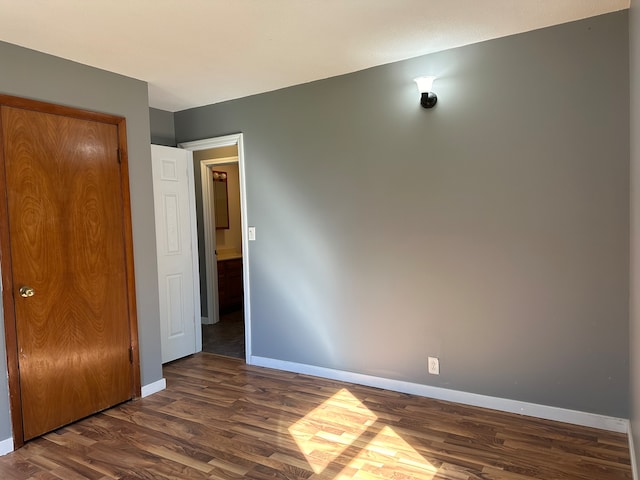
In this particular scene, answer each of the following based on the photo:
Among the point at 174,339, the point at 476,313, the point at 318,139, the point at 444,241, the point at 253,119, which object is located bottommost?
the point at 174,339

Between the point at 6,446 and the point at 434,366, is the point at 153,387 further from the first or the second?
the point at 434,366

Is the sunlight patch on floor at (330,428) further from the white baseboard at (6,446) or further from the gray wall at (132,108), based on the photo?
the white baseboard at (6,446)

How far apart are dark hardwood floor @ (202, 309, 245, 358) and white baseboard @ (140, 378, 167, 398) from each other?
87cm

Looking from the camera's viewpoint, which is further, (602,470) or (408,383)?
(408,383)

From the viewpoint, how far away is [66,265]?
285 cm

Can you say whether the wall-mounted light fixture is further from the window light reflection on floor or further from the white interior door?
the white interior door

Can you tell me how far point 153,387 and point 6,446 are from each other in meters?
1.01

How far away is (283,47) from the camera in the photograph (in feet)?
9.07

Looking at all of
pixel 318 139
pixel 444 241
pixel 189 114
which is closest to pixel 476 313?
pixel 444 241

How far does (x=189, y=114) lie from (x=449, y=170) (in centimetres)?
261

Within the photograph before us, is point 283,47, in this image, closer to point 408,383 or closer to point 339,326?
point 339,326

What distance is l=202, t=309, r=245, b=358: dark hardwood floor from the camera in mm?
4410

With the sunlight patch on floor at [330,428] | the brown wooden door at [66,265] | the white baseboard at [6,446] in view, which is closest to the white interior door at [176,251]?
the brown wooden door at [66,265]

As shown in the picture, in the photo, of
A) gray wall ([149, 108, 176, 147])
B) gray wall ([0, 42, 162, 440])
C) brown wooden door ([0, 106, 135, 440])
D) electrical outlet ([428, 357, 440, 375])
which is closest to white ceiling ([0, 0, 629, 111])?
gray wall ([0, 42, 162, 440])
